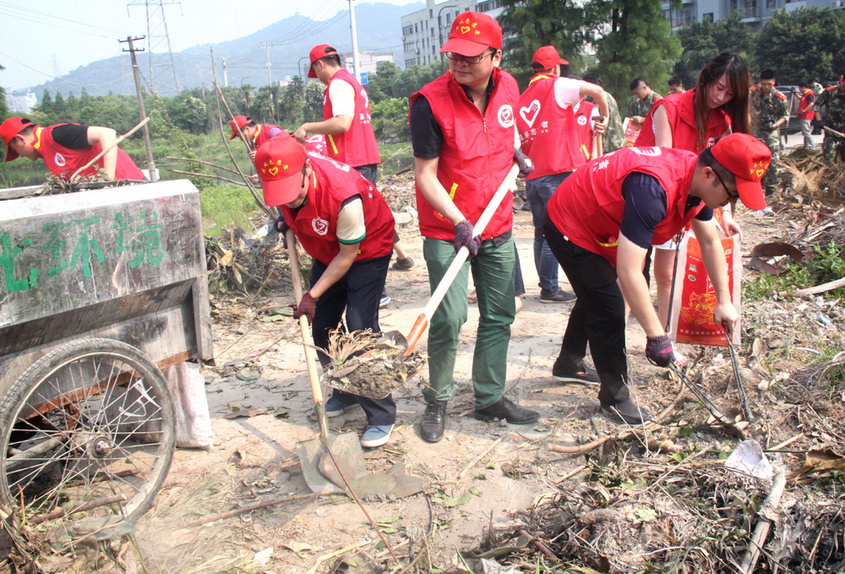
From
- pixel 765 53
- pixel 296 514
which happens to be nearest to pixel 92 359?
pixel 296 514

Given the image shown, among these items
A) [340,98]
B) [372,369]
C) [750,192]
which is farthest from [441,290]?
[340,98]

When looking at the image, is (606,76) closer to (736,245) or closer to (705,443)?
(736,245)

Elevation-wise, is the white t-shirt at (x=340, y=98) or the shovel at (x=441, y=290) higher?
the white t-shirt at (x=340, y=98)

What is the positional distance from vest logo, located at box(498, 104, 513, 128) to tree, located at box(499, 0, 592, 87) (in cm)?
1381

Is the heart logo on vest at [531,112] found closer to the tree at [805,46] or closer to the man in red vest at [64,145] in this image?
the man in red vest at [64,145]

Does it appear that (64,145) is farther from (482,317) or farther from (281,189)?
(482,317)

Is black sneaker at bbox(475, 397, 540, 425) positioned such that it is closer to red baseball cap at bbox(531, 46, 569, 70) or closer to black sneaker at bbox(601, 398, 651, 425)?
black sneaker at bbox(601, 398, 651, 425)

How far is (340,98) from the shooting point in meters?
5.42

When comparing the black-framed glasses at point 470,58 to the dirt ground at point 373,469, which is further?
the black-framed glasses at point 470,58

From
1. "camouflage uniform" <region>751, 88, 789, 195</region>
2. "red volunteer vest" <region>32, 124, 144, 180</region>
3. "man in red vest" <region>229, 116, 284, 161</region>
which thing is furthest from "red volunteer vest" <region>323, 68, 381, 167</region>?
"camouflage uniform" <region>751, 88, 789, 195</region>

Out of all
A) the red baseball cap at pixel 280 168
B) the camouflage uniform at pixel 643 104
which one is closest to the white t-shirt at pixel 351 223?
the red baseball cap at pixel 280 168

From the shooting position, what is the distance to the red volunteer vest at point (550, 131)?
523 cm

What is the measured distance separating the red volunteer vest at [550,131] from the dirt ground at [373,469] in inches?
49.2

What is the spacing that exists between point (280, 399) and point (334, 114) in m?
2.35
